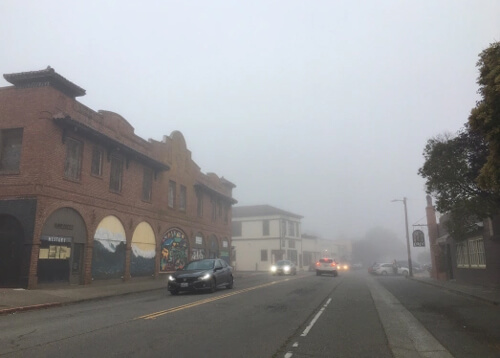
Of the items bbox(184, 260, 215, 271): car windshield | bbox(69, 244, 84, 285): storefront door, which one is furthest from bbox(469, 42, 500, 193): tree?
bbox(69, 244, 84, 285): storefront door

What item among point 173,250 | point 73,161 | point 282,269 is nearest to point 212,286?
point 73,161

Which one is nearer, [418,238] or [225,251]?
[418,238]

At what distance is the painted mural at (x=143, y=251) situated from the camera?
26.7 metres

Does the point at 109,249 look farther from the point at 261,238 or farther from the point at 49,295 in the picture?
the point at 261,238

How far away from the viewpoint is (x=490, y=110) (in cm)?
874

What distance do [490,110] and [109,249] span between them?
20.5 m

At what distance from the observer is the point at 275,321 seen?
1051 cm

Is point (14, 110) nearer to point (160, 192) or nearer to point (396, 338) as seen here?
point (160, 192)

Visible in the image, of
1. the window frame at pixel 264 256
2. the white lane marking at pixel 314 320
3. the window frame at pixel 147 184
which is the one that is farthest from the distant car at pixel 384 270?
the white lane marking at pixel 314 320

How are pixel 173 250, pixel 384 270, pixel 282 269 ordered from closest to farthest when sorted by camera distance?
pixel 173 250
pixel 282 269
pixel 384 270

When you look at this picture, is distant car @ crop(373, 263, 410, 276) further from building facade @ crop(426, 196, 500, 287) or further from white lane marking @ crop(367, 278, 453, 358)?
white lane marking @ crop(367, 278, 453, 358)

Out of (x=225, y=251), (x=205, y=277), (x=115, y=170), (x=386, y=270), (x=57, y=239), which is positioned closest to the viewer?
(x=205, y=277)

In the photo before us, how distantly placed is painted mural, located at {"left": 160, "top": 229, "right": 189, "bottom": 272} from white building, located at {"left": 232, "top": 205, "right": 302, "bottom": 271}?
31.7 meters

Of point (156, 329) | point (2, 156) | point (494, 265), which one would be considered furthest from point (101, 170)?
point (494, 265)
